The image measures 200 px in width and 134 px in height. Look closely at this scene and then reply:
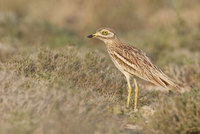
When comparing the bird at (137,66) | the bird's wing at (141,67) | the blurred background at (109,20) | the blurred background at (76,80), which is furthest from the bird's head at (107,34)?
the blurred background at (109,20)

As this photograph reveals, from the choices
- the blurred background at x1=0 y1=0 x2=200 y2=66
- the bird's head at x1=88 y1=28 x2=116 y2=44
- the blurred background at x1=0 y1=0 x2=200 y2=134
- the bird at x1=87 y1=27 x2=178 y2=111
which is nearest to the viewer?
the blurred background at x1=0 y1=0 x2=200 y2=134

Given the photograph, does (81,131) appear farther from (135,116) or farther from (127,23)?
(127,23)

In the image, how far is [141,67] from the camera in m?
6.30

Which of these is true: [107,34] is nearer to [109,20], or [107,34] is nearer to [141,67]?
[141,67]

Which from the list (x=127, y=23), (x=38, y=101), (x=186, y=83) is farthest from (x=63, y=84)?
(x=127, y=23)

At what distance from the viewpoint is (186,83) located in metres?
8.89

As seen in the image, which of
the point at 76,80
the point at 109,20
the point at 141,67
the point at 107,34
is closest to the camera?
the point at 141,67

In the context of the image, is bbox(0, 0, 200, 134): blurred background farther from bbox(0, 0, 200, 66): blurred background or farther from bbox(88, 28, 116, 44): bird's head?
bbox(88, 28, 116, 44): bird's head

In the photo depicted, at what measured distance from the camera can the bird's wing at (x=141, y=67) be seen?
6191 millimetres

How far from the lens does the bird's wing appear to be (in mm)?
6191

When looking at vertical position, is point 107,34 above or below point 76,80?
above

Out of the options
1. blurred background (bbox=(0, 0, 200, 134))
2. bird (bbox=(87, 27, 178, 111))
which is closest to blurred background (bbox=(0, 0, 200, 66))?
blurred background (bbox=(0, 0, 200, 134))

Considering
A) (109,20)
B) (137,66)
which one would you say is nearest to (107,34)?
(137,66)

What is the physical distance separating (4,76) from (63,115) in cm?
145
